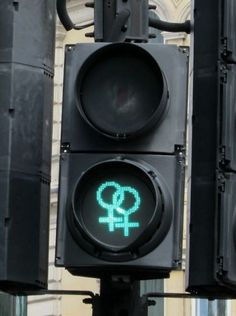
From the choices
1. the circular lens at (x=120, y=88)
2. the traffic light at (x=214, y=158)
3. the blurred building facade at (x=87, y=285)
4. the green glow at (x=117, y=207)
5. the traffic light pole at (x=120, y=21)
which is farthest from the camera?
the blurred building facade at (x=87, y=285)

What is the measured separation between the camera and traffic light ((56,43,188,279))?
5578 millimetres

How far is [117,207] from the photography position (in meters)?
5.69

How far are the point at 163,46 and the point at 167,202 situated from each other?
565mm

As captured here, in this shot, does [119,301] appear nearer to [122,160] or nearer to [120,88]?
[122,160]

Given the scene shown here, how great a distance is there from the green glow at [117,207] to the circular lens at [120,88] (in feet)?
0.66

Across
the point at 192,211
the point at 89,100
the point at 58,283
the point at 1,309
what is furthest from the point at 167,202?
the point at 58,283

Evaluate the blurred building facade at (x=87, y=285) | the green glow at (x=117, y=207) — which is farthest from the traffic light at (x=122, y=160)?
the blurred building facade at (x=87, y=285)

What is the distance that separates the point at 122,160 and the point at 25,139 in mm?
441

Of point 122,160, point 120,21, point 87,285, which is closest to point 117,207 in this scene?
point 122,160

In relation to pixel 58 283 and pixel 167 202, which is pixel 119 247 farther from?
pixel 58 283

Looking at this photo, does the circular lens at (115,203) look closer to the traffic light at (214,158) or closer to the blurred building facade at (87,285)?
the traffic light at (214,158)

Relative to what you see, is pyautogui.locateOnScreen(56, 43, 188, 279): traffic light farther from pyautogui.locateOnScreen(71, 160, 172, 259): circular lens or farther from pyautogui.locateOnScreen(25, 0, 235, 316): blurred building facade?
pyautogui.locateOnScreen(25, 0, 235, 316): blurred building facade

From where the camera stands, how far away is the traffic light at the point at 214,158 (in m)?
5.52

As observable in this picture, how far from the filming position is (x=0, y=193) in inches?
232
